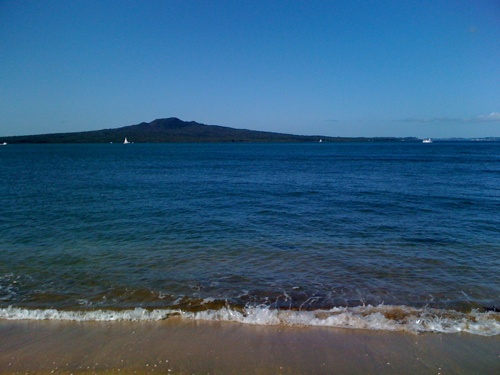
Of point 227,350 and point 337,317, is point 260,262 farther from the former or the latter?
point 227,350

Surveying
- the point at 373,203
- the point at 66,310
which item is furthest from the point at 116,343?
the point at 373,203

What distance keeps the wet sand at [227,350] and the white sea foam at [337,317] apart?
28cm

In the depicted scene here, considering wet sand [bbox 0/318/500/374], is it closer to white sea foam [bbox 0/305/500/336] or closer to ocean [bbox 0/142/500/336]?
white sea foam [bbox 0/305/500/336]

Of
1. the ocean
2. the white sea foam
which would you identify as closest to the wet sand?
the white sea foam

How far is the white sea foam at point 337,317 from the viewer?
8484 millimetres

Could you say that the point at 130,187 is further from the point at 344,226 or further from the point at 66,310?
the point at 66,310

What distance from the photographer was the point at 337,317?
29.1ft

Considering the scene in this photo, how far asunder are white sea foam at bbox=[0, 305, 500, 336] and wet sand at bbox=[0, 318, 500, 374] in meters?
0.28

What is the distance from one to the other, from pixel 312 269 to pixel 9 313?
8.90 m

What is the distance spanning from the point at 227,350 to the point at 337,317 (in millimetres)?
3013

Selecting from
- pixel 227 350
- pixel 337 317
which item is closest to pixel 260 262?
pixel 337 317

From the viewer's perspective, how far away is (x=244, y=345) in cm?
762

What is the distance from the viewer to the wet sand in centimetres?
683

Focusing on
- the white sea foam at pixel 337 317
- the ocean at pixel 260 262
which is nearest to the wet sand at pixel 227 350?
the white sea foam at pixel 337 317
